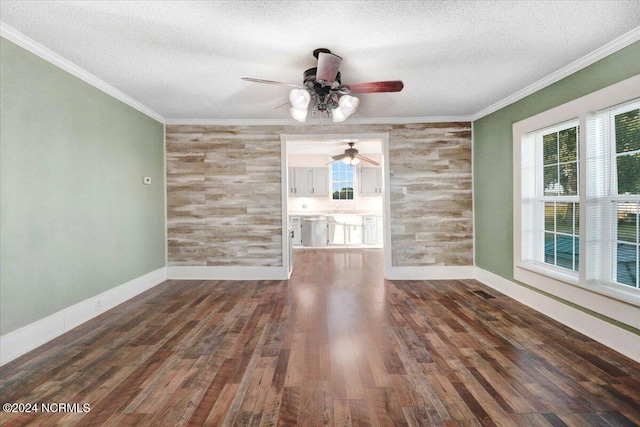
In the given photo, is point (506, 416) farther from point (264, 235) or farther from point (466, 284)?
point (264, 235)

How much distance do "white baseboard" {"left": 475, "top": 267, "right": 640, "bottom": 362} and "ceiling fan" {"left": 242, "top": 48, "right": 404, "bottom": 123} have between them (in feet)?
8.78

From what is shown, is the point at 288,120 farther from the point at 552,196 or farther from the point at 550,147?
the point at 552,196

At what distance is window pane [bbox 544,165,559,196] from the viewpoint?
3.37 meters

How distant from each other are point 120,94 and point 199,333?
2.98 meters

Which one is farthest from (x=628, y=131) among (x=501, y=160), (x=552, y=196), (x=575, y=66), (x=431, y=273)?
(x=431, y=273)

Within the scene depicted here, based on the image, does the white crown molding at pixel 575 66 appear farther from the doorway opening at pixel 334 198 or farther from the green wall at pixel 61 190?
the green wall at pixel 61 190

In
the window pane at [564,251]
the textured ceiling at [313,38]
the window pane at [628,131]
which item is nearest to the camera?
the textured ceiling at [313,38]

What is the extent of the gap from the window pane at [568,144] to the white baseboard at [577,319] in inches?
58.9

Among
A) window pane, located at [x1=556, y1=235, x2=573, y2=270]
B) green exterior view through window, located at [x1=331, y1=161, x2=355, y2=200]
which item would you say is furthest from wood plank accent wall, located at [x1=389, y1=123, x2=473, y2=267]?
green exterior view through window, located at [x1=331, y1=161, x2=355, y2=200]

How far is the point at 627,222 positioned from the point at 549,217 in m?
0.94

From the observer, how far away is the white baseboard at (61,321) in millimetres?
2340

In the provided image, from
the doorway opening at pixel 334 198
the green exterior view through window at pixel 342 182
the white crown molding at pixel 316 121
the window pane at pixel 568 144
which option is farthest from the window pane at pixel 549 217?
the green exterior view through window at pixel 342 182

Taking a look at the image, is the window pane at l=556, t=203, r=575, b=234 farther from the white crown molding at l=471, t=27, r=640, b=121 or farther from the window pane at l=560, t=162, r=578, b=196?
the white crown molding at l=471, t=27, r=640, b=121

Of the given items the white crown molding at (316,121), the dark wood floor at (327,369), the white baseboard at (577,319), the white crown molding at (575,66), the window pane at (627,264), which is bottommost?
the dark wood floor at (327,369)
